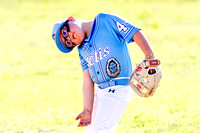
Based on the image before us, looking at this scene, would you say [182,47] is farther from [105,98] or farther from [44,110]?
[105,98]

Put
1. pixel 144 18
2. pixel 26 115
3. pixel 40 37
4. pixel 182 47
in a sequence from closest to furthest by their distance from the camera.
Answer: pixel 26 115 → pixel 182 47 → pixel 40 37 → pixel 144 18

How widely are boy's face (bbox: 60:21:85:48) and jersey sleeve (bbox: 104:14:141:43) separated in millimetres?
255

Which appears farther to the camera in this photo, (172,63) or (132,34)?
(172,63)

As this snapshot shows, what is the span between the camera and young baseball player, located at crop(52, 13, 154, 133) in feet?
11.1

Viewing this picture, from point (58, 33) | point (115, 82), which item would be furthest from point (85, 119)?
point (58, 33)

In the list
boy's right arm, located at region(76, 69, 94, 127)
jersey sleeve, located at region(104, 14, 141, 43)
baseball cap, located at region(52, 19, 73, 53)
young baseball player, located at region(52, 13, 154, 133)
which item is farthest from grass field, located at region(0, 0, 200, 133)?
jersey sleeve, located at region(104, 14, 141, 43)

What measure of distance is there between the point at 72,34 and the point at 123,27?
0.40 metres

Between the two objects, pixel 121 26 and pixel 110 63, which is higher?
pixel 121 26

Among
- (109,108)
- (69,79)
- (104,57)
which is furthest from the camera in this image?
(69,79)

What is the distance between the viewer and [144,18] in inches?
734

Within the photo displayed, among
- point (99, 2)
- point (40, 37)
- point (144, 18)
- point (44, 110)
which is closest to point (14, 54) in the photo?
point (40, 37)

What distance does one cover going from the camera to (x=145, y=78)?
3.39 m

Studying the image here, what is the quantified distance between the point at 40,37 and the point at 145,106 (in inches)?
377

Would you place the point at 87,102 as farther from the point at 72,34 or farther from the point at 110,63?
the point at 72,34
